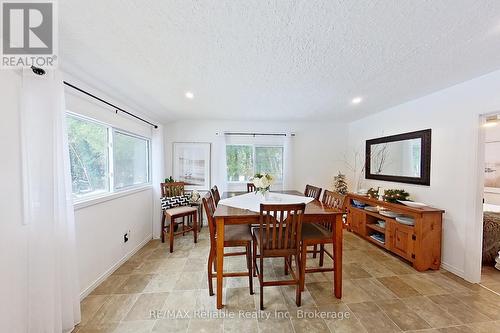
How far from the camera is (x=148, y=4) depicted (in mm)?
1125

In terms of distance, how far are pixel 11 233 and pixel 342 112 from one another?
13.9ft

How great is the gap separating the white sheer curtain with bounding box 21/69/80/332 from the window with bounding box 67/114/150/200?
1.97ft

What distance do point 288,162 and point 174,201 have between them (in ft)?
7.81

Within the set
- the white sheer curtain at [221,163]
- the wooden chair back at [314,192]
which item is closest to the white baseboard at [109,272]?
the white sheer curtain at [221,163]

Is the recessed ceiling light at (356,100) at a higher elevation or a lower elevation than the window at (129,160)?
higher

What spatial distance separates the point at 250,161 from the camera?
4.37 metres

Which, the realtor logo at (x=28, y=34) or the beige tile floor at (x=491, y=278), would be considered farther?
the beige tile floor at (x=491, y=278)

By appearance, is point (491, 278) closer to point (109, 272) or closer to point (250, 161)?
point (250, 161)

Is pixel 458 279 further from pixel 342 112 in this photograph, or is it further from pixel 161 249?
pixel 161 249

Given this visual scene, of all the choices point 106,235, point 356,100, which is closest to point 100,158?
point 106,235

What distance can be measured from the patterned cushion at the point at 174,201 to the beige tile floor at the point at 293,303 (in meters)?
1.04

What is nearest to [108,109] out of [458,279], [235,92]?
[235,92]

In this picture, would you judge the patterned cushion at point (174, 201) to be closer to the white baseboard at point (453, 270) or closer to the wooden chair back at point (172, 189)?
the wooden chair back at point (172, 189)

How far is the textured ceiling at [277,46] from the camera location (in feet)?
3.86
